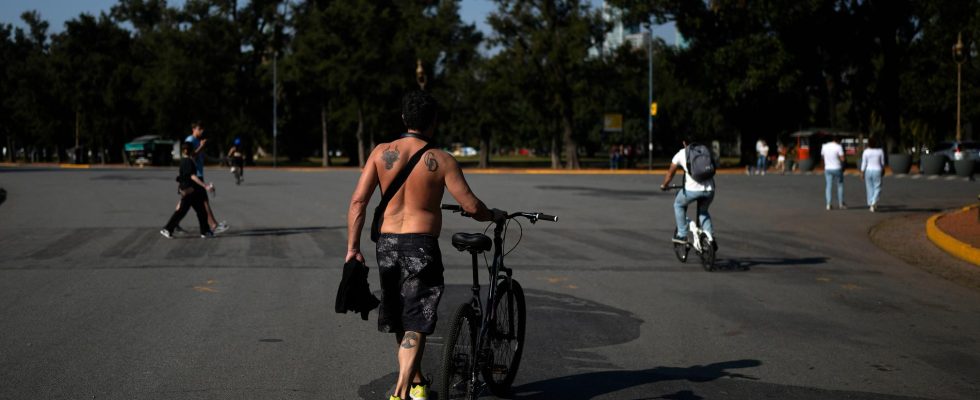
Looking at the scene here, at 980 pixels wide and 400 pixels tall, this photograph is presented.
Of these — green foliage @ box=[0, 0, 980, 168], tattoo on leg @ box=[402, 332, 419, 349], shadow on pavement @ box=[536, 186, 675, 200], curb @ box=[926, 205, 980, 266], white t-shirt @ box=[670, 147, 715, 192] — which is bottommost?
curb @ box=[926, 205, 980, 266]

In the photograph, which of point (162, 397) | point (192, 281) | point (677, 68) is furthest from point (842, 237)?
point (677, 68)

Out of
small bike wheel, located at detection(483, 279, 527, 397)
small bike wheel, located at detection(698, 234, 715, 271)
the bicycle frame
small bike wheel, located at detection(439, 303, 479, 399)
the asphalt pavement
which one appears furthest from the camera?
small bike wheel, located at detection(698, 234, 715, 271)

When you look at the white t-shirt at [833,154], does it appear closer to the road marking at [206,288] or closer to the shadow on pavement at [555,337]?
the shadow on pavement at [555,337]

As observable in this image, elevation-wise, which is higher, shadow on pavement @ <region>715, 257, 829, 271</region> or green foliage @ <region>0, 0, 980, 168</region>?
green foliage @ <region>0, 0, 980, 168</region>

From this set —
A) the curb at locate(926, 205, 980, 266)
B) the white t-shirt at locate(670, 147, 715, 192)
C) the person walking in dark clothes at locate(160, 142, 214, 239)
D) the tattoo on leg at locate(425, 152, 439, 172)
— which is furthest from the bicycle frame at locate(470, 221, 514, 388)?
the person walking in dark clothes at locate(160, 142, 214, 239)

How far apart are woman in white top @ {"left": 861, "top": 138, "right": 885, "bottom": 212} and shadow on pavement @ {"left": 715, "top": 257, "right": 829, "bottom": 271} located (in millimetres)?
8633

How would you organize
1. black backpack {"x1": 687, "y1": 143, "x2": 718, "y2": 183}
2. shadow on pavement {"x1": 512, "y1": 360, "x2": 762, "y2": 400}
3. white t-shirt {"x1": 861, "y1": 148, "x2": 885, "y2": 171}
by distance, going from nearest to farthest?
shadow on pavement {"x1": 512, "y1": 360, "x2": 762, "y2": 400} < black backpack {"x1": 687, "y1": 143, "x2": 718, "y2": 183} < white t-shirt {"x1": 861, "y1": 148, "x2": 885, "y2": 171}

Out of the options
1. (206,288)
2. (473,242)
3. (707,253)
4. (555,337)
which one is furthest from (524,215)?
(707,253)

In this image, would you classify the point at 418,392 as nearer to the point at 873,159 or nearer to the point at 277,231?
the point at 277,231

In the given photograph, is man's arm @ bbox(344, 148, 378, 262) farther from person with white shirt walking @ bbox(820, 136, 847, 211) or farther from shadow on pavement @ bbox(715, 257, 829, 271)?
person with white shirt walking @ bbox(820, 136, 847, 211)

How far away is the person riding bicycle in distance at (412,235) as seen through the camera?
4930mm

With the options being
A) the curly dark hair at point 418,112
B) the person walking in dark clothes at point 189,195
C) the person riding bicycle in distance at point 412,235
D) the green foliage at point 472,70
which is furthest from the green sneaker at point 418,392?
the green foliage at point 472,70

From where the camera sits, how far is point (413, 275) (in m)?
4.91

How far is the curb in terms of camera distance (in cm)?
1276
